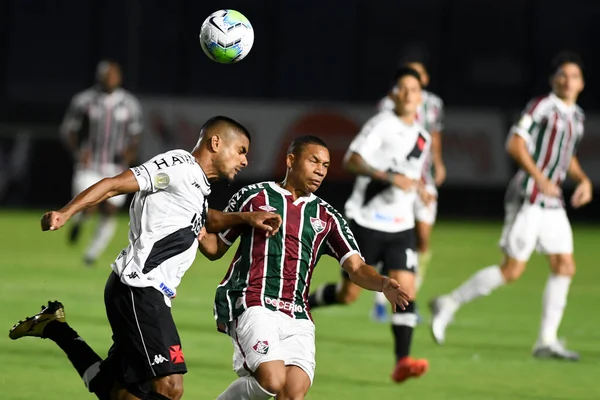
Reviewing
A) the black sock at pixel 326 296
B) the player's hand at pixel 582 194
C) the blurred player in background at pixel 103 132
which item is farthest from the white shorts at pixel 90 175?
the player's hand at pixel 582 194

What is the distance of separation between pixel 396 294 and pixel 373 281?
0.37 metres

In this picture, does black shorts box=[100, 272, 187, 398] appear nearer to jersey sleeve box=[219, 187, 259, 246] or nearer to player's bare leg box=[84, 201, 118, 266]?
jersey sleeve box=[219, 187, 259, 246]

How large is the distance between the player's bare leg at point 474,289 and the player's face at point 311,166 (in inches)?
148

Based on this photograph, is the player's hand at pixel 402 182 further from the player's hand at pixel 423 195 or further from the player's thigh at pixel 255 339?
the player's thigh at pixel 255 339

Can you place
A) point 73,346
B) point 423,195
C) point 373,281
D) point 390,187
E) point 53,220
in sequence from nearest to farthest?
point 53,220 → point 373,281 → point 73,346 → point 390,187 → point 423,195

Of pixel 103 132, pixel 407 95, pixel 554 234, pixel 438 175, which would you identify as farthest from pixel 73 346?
pixel 103 132

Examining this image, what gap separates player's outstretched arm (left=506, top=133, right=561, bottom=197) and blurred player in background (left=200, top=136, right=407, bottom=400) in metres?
3.48

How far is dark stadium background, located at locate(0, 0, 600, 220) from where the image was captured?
2819 centimetres

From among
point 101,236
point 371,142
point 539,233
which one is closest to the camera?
point 371,142

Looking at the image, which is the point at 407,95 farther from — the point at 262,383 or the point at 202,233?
the point at 262,383

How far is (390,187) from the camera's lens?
9648 millimetres

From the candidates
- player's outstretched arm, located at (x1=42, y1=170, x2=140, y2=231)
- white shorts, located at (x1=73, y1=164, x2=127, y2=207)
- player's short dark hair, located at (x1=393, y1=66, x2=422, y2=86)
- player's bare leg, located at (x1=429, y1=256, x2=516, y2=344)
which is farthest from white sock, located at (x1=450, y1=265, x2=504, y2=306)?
white shorts, located at (x1=73, y1=164, x2=127, y2=207)

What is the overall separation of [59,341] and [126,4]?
22.2m

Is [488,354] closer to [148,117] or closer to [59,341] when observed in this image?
[59,341]
